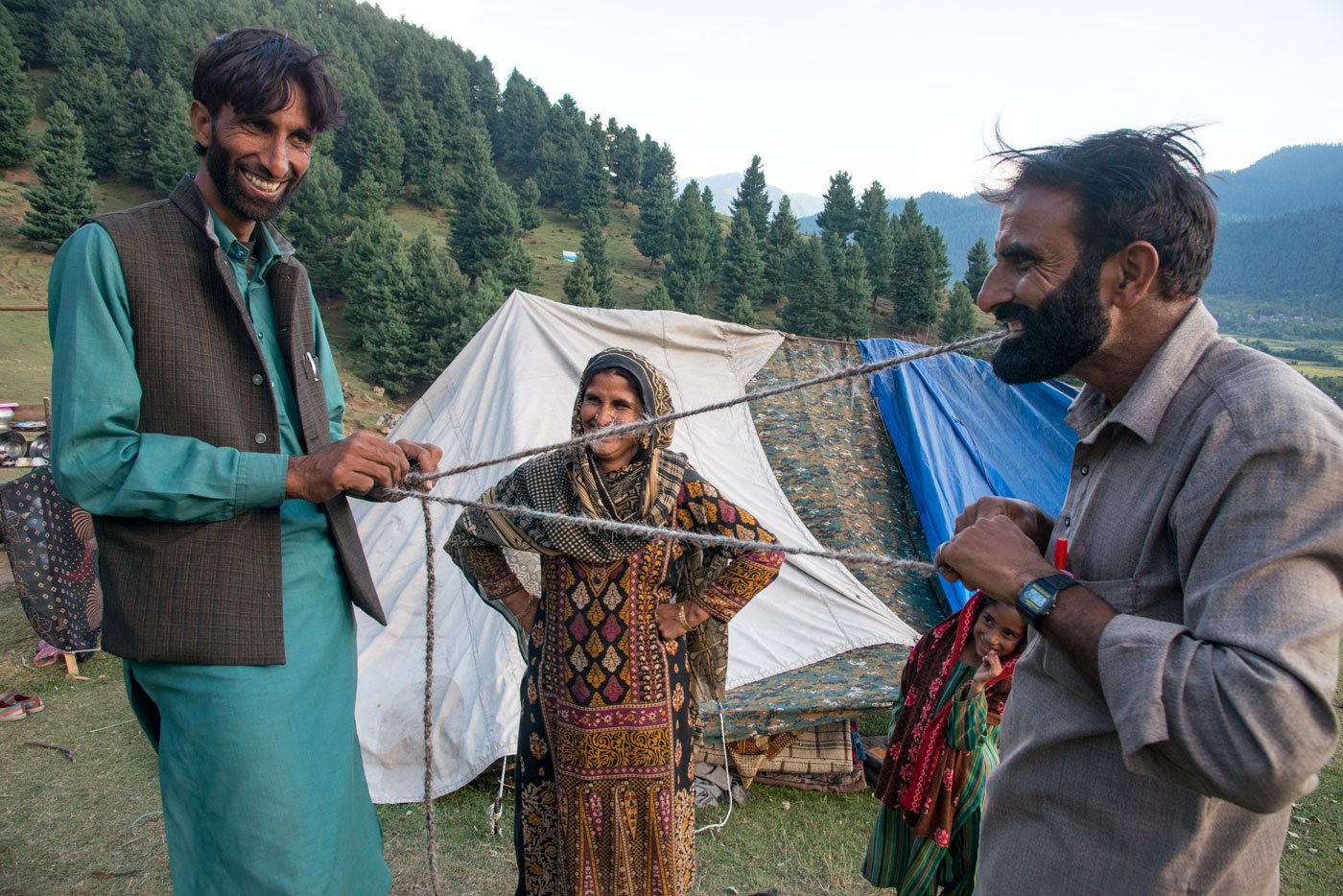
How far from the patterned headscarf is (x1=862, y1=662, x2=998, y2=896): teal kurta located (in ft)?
3.01

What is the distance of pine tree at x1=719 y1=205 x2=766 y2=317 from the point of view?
90.8ft

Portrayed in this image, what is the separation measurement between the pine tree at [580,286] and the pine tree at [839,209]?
15806mm

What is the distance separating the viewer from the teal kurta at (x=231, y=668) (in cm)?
129

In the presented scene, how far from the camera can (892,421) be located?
5.72 metres

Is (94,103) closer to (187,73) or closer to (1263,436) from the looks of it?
(187,73)

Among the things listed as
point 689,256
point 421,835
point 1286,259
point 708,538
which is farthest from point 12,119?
point 1286,259

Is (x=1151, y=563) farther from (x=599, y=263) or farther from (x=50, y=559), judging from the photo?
(x=599, y=263)

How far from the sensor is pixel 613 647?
81.3 inches

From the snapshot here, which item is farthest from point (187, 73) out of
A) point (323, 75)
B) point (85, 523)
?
point (323, 75)

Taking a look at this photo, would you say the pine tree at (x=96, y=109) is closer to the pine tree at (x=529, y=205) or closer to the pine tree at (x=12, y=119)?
the pine tree at (x=12, y=119)

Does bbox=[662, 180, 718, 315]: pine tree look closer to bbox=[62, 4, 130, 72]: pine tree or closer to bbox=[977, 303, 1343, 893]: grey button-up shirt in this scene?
bbox=[977, 303, 1343, 893]: grey button-up shirt

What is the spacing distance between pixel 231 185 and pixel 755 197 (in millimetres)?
35802

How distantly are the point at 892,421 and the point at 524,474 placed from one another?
4.11 meters

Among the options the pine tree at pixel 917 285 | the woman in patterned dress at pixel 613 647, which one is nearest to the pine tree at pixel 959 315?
the pine tree at pixel 917 285
